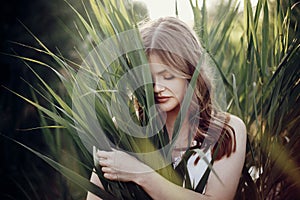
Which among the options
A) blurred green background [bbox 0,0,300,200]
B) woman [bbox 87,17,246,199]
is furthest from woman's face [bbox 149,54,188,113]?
blurred green background [bbox 0,0,300,200]

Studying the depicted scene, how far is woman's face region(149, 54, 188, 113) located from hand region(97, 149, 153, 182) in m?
0.09

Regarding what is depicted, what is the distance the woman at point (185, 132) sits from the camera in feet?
2.84

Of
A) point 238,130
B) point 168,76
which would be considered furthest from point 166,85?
point 238,130

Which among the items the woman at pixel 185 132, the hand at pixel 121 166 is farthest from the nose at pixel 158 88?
the hand at pixel 121 166

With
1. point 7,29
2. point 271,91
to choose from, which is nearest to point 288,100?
point 271,91

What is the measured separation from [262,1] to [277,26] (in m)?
0.08

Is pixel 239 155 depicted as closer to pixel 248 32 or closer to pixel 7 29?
pixel 248 32

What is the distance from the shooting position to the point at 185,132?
0.95 metres

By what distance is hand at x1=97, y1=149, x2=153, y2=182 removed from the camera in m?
0.86

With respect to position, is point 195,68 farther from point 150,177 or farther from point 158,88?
point 150,177

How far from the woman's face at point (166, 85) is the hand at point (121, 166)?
0.31ft

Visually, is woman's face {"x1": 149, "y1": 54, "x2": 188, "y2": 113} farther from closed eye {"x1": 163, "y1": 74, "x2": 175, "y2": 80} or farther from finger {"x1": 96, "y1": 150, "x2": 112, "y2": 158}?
finger {"x1": 96, "y1": 150, "x2": 112, "y2": 158}

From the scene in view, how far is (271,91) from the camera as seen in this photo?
39.3 inches

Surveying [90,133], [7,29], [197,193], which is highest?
[7,29]
